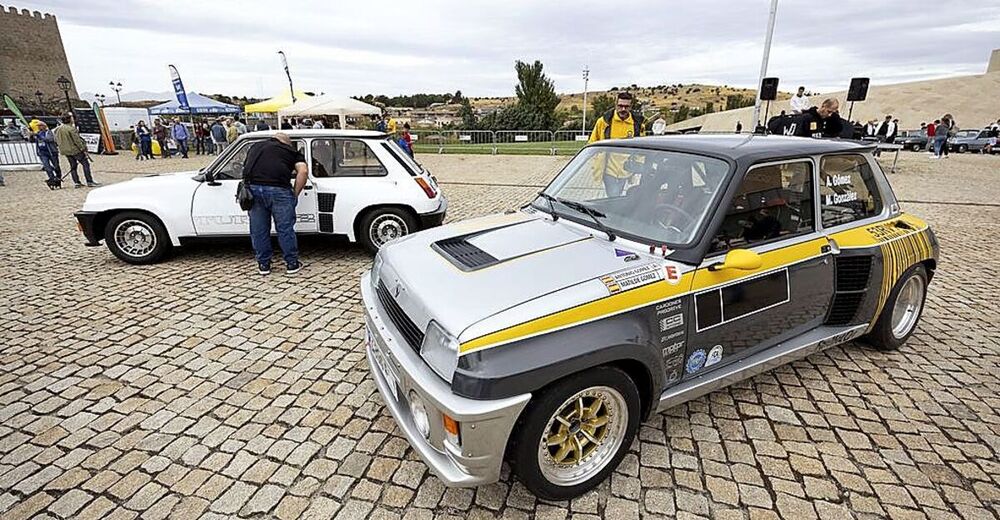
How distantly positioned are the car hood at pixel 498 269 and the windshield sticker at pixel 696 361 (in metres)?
A: 0.57

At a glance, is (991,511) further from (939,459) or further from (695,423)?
(695,423)

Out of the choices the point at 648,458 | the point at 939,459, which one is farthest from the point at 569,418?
the point at 939,459

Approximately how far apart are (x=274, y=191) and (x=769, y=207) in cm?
487

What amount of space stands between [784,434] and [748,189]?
1.54m

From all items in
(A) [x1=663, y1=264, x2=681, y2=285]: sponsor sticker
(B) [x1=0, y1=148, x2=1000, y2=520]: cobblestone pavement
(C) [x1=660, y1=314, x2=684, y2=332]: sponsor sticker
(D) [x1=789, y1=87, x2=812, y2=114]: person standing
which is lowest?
(B) [x1=0, y1=148, x2=1000, y2=520]: cobblestone pavement

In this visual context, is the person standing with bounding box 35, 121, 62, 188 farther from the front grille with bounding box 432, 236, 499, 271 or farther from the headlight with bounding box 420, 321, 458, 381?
the headlight with bounding box 420, 321, 458, 381

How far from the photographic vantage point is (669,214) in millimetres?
2885

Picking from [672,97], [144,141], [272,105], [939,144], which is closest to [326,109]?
[272,105]

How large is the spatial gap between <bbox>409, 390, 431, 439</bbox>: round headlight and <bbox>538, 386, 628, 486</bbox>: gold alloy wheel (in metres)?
0.55

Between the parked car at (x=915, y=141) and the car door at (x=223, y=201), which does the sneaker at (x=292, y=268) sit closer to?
the car door at (x=223, y=201)

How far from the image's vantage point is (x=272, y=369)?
3.77m

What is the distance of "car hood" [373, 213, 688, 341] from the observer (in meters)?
2.29

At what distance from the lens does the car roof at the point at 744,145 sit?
295 centimetres

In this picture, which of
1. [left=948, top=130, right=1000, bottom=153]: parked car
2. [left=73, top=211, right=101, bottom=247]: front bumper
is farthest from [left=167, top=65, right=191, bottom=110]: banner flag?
[left=948, top=130, right=1000, bottom=153]: parked car
